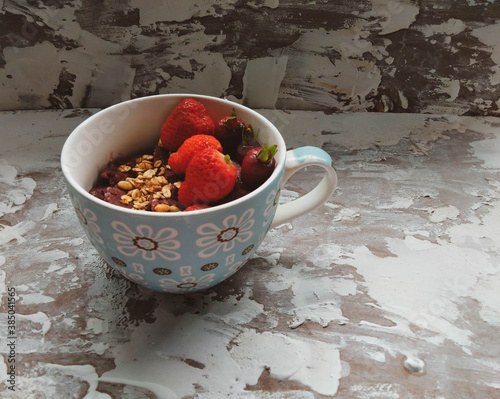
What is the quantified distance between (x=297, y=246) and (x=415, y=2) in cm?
44

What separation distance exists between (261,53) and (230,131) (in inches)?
11.7

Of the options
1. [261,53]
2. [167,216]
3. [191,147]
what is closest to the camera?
[167,216]

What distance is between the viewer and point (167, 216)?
1.36 ft

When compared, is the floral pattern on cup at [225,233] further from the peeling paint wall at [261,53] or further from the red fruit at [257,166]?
the peeling paint wall at [261,53]

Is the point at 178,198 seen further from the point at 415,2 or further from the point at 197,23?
the point at 415,2

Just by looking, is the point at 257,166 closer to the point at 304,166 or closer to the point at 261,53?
the point at 304,166

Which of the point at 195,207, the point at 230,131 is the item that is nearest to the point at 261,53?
the point at 230,131

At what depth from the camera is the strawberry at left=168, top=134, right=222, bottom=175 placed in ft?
1.70

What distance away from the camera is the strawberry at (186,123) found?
546mm

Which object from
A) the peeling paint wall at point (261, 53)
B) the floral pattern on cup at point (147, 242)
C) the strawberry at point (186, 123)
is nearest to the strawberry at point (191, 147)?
the strawberry at point (186, 123)

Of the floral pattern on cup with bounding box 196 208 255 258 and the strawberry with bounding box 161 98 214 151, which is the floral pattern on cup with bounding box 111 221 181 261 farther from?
the strawberry with bounding box 161 98 214 151

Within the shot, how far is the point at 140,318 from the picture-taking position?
531 millimetres

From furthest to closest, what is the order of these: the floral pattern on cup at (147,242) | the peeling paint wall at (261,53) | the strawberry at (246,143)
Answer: the peeling paint wall at (261,53) → the strawberry at (246,143) → the floral pattern on cup at (147,242)

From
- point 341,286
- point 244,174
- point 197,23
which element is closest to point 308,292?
point 341,286
